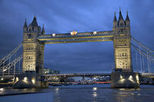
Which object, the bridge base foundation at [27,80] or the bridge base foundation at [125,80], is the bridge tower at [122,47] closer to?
the bridge base foundation at [125,80]

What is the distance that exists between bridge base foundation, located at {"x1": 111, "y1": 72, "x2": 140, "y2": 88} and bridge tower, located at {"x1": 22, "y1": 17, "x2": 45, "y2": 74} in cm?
Result: 2858

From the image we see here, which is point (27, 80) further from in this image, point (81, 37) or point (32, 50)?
point (81, 37)

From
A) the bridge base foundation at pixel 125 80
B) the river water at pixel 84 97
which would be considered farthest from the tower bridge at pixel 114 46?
the river water at pixel 84 97

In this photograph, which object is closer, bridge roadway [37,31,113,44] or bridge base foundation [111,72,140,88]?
bridge base foundation [111,72,140,88]

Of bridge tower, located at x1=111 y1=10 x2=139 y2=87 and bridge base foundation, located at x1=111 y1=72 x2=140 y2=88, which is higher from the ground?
bridge tower, located at x1=111 y1=10 x2=139 y2=87

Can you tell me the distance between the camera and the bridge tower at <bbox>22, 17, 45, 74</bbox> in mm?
67500

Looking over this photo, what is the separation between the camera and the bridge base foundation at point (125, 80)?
181 ft

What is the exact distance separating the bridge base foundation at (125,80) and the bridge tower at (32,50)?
2858 cm

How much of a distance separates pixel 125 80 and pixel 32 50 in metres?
34.8

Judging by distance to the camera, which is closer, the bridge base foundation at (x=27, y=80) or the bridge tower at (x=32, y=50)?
the bridge base foundation at (x=27, y=80)

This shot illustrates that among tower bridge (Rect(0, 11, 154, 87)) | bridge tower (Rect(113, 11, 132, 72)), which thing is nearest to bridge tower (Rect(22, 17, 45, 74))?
tower bridge (Rect(0, 11, 154, 87))

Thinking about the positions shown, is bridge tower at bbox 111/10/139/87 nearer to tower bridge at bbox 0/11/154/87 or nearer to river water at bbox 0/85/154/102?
tower bridge at bbox 0/11/154/87

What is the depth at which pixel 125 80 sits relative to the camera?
56.0 m

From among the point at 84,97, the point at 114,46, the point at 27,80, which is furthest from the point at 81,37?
the point at 84,97
